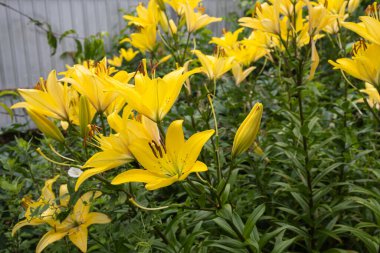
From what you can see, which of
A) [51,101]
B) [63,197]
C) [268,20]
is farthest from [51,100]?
[268,20]

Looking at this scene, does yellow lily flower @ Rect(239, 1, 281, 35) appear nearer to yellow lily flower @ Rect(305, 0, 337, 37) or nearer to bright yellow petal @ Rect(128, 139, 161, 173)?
yellow lily flower @ Rect(305, 0, 337, 37)

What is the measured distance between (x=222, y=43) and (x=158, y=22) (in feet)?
0.88

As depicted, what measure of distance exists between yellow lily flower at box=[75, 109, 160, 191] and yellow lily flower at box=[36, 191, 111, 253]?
0.72 ft

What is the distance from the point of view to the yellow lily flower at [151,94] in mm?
742

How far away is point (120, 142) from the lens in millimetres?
775

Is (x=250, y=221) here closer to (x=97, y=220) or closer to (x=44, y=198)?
(x=97, y=220)

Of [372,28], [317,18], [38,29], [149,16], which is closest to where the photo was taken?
[372,28]

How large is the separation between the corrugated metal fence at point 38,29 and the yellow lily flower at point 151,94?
328 centimetres

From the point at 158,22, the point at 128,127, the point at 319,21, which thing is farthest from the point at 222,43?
the point at 128,127

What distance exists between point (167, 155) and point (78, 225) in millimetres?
427

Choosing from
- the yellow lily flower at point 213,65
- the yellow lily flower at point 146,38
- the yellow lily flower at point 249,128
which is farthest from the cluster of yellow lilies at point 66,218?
the yellow lily flower at point 146,38

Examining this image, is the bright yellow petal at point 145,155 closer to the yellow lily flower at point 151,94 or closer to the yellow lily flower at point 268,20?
the yellow lily flower at point 151,94

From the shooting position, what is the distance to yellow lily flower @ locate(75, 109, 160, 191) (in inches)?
29.9

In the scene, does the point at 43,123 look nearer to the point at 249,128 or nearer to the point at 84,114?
the point at 84,114
